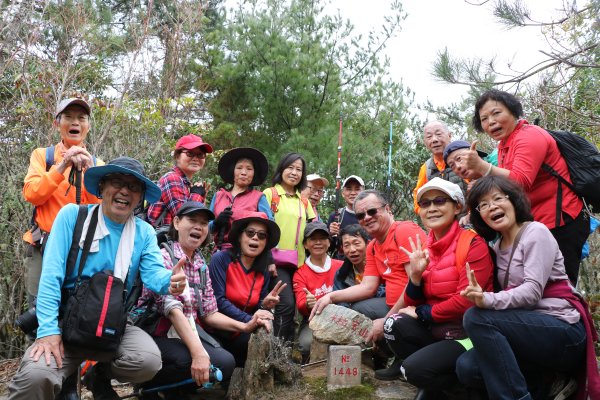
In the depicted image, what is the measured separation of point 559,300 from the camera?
127 inches

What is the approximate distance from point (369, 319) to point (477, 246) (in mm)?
1545

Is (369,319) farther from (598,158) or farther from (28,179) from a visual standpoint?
(28,179)

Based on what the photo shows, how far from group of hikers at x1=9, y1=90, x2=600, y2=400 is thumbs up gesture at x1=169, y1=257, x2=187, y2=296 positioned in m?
0.01

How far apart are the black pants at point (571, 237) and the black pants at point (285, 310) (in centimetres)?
263

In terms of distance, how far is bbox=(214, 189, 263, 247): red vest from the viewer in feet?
17.7

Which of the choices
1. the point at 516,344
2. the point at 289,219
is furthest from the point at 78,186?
the point at 516,344

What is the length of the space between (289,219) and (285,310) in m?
1.00

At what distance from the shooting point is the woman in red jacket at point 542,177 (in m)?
3.56

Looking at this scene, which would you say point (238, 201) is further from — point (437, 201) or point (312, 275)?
point (437, 201)

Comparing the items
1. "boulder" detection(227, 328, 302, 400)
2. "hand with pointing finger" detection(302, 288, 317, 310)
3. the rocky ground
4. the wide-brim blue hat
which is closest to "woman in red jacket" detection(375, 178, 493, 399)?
the rocky ground

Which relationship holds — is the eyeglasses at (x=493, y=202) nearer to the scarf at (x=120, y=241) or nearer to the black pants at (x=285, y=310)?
the scarf at (x=120, y=241)

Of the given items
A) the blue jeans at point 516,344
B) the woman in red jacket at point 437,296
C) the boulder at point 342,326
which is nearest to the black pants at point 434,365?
the woman in red jacket at point 437,296

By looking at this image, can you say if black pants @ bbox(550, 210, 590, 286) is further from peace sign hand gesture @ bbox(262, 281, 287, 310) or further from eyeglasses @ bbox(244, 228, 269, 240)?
eyeglasses @ bbox(244, 228, 269, 240)

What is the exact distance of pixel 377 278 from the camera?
16.0ft
